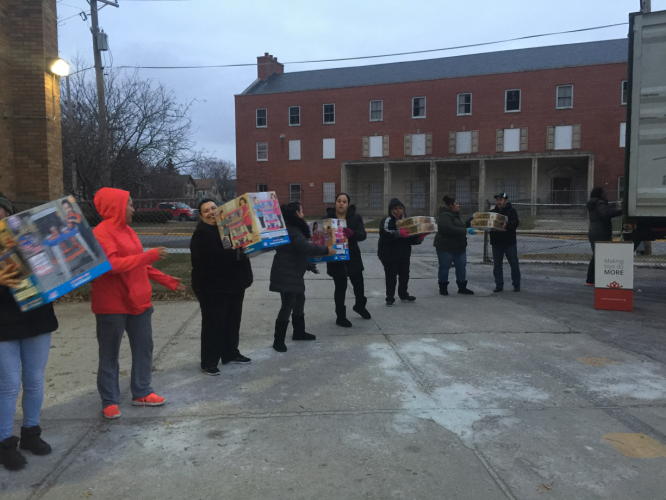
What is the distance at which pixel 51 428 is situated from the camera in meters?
3.88

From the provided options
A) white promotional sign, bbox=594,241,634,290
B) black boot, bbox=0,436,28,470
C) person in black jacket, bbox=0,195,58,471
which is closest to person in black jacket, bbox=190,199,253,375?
person in black jacket, bbox=0,195,58,471

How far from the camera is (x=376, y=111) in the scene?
38.2 m

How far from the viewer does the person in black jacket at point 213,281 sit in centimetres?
485

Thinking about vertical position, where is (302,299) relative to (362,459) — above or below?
above

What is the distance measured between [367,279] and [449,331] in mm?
4186

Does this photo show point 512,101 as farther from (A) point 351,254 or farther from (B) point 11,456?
(B) point 11,456

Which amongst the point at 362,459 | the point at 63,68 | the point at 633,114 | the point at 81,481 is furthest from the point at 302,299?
the point at 63,68

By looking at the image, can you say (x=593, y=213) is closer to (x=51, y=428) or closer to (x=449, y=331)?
(x=449, y=331)

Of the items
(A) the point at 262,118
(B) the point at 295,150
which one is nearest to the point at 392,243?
(B) the point at 295,150

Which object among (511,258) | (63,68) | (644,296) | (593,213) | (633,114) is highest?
(63,68)

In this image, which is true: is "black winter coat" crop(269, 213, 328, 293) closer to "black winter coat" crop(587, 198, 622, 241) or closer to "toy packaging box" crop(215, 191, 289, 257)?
"toy packaging box" crop(215, 191, 289, 257)

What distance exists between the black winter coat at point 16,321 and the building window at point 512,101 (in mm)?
36028

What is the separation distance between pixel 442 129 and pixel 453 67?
16.7 ft

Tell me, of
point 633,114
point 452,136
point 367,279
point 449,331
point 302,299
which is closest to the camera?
point 302,299
